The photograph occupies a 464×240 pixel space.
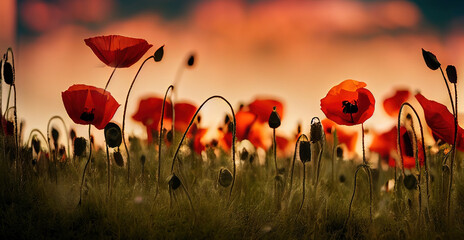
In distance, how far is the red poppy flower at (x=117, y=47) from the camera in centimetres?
160

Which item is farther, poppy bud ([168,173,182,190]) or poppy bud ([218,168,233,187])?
poppy bud ([218,168,233,187])

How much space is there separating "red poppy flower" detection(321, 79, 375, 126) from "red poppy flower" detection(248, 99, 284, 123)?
0.41 meters

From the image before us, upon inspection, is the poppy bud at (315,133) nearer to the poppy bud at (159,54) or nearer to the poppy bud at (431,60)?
the poppy bud at (431,60)

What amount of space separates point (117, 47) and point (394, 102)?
1392mm

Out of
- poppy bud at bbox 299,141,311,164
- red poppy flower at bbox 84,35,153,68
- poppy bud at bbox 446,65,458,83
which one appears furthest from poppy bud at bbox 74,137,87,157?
poppy bud at bbox 446,65,458,83

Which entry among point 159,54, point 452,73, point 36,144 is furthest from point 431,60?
point 36,144

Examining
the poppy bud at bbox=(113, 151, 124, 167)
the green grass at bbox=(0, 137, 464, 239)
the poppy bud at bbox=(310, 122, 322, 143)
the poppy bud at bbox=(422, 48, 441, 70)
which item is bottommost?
the green grass at bbox=(0, 137, 464, 239)

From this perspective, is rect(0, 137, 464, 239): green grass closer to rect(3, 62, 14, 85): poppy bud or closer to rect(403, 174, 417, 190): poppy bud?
rect(403, 174, 417, 190): poppy bud

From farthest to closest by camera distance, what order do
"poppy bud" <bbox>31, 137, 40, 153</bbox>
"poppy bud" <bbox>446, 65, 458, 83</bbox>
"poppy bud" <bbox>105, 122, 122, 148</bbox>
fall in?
1. "poppy bud" <bbox>31, 137, 40, 153</bbox>
2. "poppy bud" <bbox>105, 122, 122, 148</bbox>
3. "poppy bud" <bbox>446, 65, 458, 83</bbox>

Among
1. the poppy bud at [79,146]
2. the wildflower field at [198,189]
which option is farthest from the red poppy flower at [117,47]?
the poppy bud at [79,146]

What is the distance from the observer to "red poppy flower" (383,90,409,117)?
236 centimetres

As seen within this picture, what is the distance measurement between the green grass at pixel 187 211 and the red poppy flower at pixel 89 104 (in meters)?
0.22

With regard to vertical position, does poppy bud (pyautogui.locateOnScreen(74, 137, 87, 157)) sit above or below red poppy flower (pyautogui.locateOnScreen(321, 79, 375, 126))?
below

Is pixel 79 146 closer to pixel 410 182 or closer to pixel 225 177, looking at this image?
pixel 225 177
